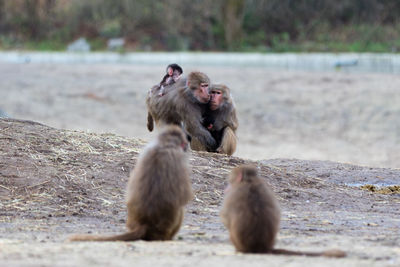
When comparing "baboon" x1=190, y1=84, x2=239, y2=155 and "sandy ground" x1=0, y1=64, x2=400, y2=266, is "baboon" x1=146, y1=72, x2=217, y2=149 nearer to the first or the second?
"baboon" x1=190, y1=84, x2=239, y2=155

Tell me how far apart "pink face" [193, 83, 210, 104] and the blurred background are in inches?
259

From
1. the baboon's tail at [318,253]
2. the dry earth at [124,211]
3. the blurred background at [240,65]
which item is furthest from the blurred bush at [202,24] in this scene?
the baboon's tail at [318,253]

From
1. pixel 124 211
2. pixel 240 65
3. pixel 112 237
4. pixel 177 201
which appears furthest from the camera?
pixel 240 65

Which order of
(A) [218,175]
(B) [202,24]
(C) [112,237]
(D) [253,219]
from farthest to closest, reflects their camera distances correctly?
(B) [202,24] < (A) [218,175] < (C) [112,237] < (D) [253,219]

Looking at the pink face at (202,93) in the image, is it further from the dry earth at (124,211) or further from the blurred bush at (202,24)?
the blurred bush at (202,24)

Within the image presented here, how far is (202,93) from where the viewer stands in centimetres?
976

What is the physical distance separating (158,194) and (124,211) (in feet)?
6.19

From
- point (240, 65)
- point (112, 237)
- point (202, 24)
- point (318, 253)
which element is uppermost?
point (202, 24)

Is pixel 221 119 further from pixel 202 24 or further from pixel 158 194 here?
pixel 202 24

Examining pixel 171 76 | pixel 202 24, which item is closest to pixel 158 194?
pixel 171 76

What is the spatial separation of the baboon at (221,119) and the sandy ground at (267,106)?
5.81 m

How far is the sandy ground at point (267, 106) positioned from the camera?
17.2m

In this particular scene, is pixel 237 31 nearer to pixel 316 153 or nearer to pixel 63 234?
pixel 316 153

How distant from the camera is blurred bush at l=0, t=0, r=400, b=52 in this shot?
28.6m
